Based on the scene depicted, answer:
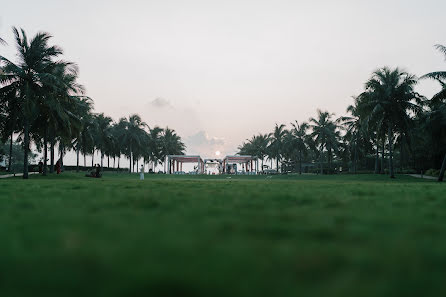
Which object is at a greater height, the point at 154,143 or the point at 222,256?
the point at 154,143

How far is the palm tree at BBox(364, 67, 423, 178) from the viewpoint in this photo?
113 feet

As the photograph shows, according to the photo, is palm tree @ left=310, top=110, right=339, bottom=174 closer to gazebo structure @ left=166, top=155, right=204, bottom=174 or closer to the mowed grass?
gazebo structure @ left=166, top=155, right=204, bottom=174

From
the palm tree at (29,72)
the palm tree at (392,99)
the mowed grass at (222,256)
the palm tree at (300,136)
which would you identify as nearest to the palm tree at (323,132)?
the palm tree at (300,136)

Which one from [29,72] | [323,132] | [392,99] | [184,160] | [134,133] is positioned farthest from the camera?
[184,160]

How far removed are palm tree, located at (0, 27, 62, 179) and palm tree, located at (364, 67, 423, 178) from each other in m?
27.6

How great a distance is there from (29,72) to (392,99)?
3106 cm

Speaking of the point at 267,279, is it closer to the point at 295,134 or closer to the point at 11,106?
the point at 11,106

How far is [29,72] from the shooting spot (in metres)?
26.2

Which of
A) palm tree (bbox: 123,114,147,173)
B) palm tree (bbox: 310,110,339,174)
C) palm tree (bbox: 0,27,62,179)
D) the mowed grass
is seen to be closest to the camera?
the mowed grass

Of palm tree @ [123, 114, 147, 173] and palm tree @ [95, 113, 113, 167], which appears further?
palm tree @ [123, 114, 147, 173]

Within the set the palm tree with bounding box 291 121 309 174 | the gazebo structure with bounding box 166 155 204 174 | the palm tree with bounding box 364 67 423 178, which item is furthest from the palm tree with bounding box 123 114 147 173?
the palm tree with bounding box 364 67 423 178

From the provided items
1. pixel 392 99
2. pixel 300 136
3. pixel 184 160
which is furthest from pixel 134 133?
pixel 392 99

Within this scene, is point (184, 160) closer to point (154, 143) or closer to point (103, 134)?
point (154, 143)

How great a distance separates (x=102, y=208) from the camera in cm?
450
